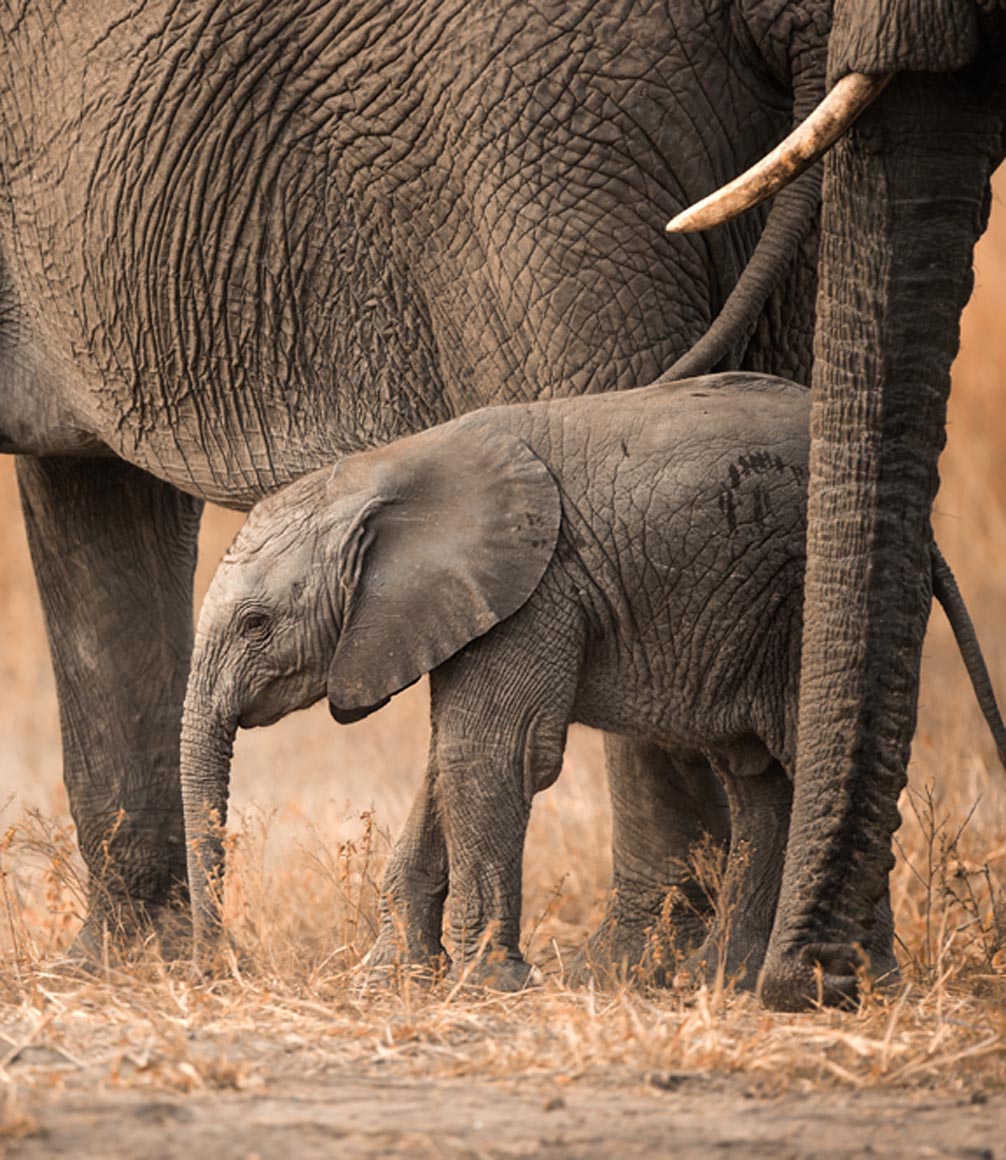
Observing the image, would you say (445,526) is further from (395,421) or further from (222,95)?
(222,95)

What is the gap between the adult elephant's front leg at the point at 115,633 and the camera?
552 cm

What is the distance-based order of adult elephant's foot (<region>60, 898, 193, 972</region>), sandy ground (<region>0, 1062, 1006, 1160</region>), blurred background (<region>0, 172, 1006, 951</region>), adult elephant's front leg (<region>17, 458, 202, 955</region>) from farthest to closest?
blurred background (<region>0, 172, 1006, 951</region>), adult elephant's front leg (<region>17, 458, 202, 955</region>), adult elephant's foot (<region>60, 898, 193, 972</region>), sandy ground (<region>0, 1062, 1006, 1160</region>)

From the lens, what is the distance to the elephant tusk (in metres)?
3.62

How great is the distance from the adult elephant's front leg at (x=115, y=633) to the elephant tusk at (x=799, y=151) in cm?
219

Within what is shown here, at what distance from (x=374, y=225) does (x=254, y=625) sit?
0.76 meters

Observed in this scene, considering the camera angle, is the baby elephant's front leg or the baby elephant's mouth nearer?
the baby elephant's front leg

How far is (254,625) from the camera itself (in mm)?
4125

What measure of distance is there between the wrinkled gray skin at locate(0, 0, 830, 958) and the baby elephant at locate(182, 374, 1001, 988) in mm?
210

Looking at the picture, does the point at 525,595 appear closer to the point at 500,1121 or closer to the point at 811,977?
the point at 811,977

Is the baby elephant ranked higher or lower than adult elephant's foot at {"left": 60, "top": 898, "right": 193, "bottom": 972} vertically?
higher

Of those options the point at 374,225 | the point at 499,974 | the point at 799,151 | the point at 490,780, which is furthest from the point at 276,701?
the point at 799,151

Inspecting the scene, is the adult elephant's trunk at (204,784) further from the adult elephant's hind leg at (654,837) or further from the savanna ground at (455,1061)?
the adult elephant's hind leg at (654,837)

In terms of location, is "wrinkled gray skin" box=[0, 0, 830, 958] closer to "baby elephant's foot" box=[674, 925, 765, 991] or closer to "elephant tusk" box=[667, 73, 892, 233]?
"baby elephant's foot" box=[674, 925, 765, 991]

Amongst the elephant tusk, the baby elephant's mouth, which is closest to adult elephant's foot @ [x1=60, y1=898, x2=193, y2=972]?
the baby elephant's mouth
